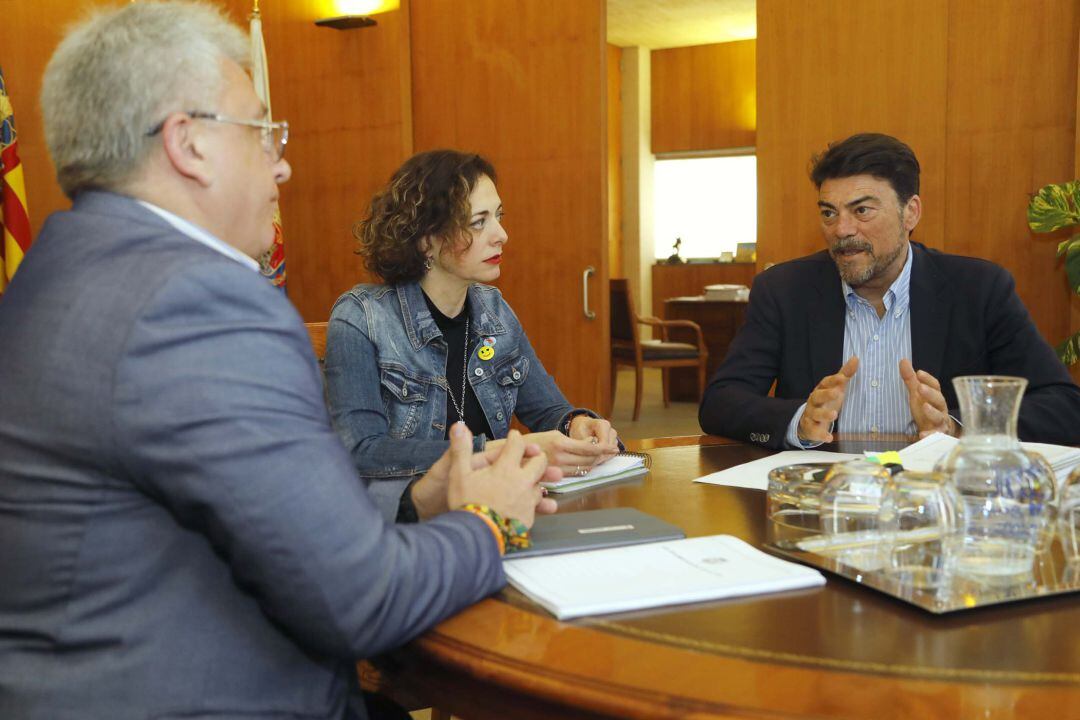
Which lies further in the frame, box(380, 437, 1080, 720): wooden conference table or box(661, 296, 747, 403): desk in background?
box(661, 296, 747, 403): desk in background

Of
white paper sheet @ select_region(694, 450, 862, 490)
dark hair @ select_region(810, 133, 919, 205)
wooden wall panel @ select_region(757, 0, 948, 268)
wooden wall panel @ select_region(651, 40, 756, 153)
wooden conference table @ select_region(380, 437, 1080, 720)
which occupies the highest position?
wooden wall panel @ select_region(651, 40, 756, 153)

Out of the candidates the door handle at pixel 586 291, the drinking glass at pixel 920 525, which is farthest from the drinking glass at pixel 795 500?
the door handle at pixel 586 291

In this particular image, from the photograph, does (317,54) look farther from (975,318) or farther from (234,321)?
(234,321)

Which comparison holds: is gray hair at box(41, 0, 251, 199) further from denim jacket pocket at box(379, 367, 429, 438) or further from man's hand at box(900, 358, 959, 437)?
man's hand at box(900, 358, 959, 437)

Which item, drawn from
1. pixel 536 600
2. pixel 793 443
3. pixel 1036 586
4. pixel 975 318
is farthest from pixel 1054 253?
pixel 536 600

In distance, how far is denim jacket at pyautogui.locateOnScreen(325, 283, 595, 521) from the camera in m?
2.15

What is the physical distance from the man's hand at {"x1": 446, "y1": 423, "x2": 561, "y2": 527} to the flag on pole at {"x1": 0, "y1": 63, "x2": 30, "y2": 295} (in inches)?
149

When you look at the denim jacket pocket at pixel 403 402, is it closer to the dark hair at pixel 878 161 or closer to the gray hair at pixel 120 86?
the gray hair at pixel 120 86

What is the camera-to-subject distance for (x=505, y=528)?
1.25 metres

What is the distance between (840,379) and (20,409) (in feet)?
5.05

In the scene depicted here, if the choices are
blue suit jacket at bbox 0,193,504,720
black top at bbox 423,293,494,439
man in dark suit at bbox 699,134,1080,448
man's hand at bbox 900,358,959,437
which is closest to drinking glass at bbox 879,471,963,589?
blue suit jacket at bbox 0,193,504,720

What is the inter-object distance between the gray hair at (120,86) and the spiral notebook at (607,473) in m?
0.88

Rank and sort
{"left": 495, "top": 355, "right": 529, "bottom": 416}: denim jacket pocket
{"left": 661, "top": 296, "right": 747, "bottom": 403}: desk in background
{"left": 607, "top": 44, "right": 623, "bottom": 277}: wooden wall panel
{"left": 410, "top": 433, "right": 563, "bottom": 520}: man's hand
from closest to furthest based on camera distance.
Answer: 1. {"left": 410, "top": 433, "right": 563, "bottom": 520}: man's hand
2. {"left": 495, "top": 355, "right": 529, "bottom": 416}: denim jacket pocket
3. {"left": 661, "top": 296, "right": 747, "bottom": 403}: desk in background
4. {"left": 607, "top": 44, "right": 623, "bottom": 277}: wooden wall panel

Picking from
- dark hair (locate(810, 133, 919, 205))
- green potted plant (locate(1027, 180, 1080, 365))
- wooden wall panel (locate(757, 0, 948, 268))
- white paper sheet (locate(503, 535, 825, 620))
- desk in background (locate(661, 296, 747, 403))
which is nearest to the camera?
white paper sheet (locate(503, 535, 825, 620))
